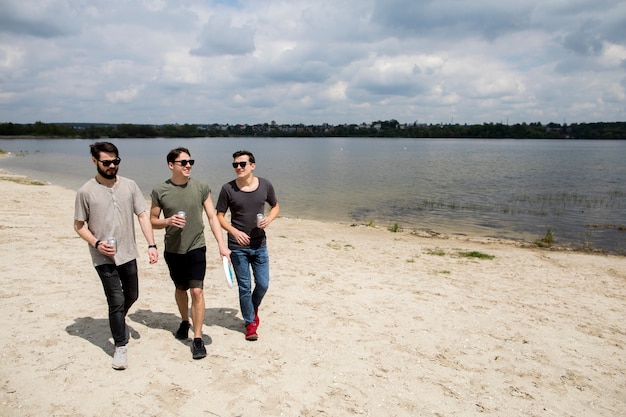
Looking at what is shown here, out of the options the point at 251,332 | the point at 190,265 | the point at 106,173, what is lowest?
the point at 251,332

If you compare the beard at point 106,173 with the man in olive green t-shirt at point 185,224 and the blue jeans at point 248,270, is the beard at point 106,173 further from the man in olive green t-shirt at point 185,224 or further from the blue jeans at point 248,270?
the blue jeans at point 248,270

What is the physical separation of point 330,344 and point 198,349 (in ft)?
5.20

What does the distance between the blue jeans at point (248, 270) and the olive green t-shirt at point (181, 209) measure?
55cm

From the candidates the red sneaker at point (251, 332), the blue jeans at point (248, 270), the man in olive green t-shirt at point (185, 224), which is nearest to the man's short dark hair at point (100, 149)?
the man in olive green t-shirt at point (185, 224)

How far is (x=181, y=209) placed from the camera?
179 inches

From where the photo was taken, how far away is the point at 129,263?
4410mm

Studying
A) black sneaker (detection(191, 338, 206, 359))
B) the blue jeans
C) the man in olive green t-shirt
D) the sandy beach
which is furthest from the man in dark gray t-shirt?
the sandy beach

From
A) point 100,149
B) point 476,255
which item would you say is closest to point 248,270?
point 100,149

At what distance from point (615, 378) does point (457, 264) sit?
16.5 ft

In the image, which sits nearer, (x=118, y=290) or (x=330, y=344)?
(x=118, y=290)

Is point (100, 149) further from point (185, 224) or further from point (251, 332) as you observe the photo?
point (251, 332)

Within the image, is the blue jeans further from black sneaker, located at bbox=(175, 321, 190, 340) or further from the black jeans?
the black jeans

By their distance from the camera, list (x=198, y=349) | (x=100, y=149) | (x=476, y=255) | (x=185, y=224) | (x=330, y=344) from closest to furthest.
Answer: (x=100, y=149) < (x=185, y=224) < (x=198, y=349) < (x=330, y=344) < (x=476, y=255)

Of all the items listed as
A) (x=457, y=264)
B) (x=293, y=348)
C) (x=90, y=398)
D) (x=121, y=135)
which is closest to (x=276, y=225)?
(x=457, y=264)
